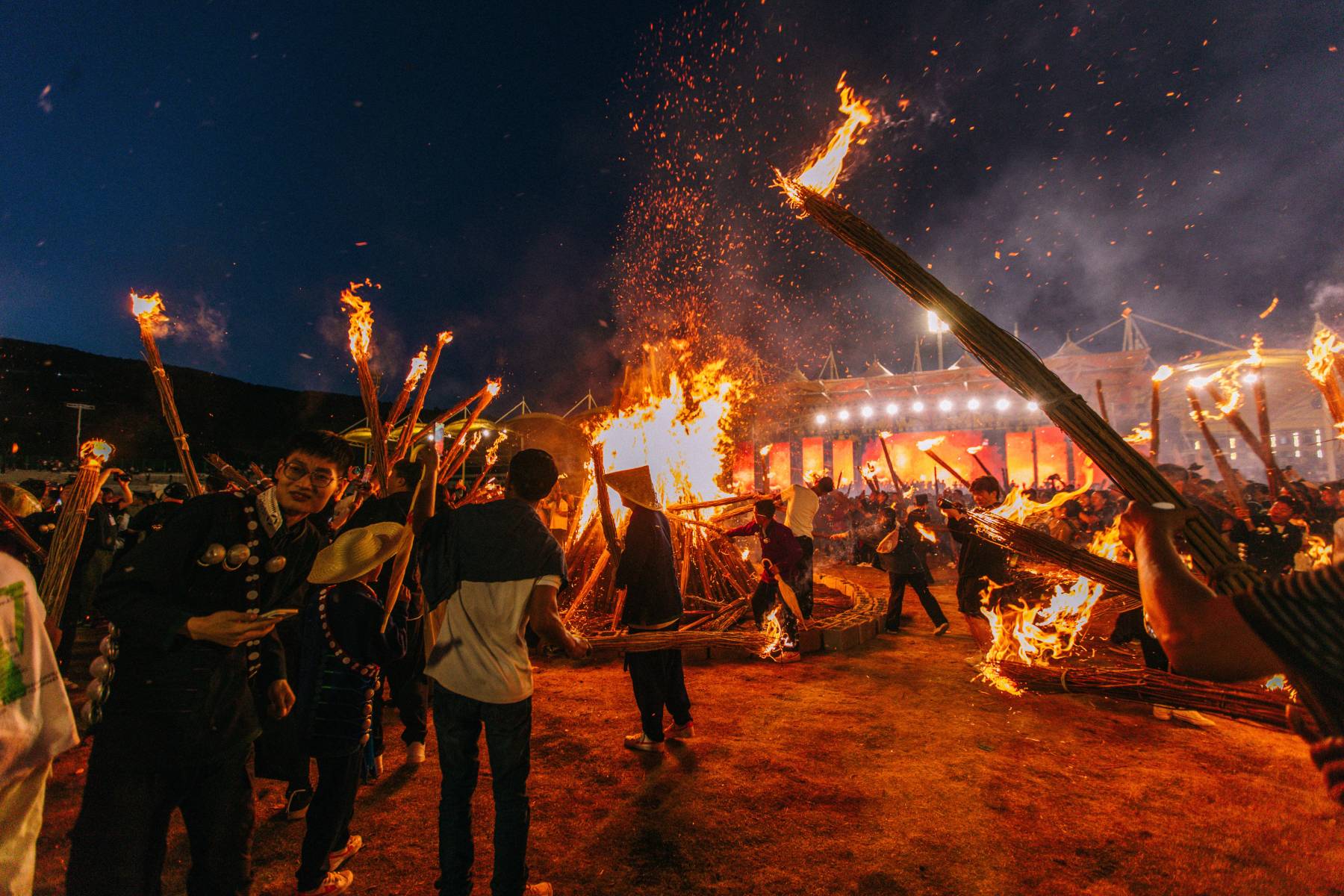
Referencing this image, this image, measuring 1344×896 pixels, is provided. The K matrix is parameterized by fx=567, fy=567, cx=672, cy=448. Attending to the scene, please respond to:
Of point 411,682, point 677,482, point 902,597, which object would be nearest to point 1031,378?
point 411,682

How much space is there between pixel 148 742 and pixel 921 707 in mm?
5527

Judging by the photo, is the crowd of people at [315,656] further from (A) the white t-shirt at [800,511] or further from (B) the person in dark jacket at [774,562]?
(A) the white t-shirt at [800,511]

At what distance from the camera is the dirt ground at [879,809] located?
9.77 ft

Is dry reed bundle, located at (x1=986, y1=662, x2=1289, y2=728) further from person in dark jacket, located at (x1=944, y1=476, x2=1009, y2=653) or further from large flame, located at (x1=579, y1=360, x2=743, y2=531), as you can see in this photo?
large flame, located at (x1=579, y1=360, x2=743, y2=531)

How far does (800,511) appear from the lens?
25.2 feet

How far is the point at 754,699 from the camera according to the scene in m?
5.58

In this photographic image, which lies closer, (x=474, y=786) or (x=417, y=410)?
(x=474, y=786)

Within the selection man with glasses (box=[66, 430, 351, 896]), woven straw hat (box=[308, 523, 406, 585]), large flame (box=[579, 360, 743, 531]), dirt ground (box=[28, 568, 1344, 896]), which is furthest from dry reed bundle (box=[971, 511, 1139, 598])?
large flame (box=[579, 360, 743, 531])

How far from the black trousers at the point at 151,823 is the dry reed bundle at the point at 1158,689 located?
13.1ft

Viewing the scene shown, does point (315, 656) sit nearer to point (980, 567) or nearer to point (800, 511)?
point (980, 567)

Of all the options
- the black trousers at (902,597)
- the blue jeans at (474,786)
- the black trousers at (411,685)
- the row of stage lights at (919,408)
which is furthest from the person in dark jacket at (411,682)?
the row of stage lights at (919,408)

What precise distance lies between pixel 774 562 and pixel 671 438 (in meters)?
4.04

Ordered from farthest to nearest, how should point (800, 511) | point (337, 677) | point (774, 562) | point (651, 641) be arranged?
point (800, 511)
point (774, 562)
point (651, 641)
point (337, 677)

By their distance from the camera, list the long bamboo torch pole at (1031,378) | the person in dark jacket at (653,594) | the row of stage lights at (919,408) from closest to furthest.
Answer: the long bamboo torch pole at (1031,378) → the person in dark jacket at (653,594) → the row of stage lights at (919,408)
